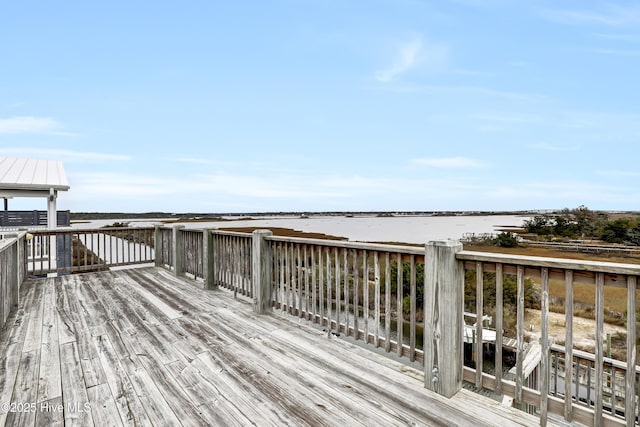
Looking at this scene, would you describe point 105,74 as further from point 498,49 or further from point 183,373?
point 498,49

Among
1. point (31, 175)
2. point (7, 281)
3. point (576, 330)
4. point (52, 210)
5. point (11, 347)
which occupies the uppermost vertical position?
point (31, 175)

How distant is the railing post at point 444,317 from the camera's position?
2.03m

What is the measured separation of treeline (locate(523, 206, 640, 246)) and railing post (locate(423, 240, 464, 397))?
4982 centimetres

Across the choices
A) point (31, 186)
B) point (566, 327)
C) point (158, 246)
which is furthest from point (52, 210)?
point (566, 327)

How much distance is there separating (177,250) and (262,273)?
3103 mm

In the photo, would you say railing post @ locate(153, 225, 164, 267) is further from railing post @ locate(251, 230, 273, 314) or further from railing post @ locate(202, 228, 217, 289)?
railing post @ locate(251, 230, 273, 314)

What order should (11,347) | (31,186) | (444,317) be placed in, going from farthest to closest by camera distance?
(31,186) < (11,347) < (444,317)

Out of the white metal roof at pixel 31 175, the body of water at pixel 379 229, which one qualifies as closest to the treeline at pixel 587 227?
the body of water at pixel 379 229

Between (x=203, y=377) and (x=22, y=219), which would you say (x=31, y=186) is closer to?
(x=22, y=219)

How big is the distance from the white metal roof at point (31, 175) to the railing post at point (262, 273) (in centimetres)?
695

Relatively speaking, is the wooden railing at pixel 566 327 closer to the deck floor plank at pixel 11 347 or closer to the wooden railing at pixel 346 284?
the wooden railing at pixel 346 284

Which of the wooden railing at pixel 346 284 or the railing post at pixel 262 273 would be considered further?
the railing post at pixel 262 273

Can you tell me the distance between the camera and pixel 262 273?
3.76 metres

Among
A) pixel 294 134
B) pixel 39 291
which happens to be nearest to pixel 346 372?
pixel 39 291
